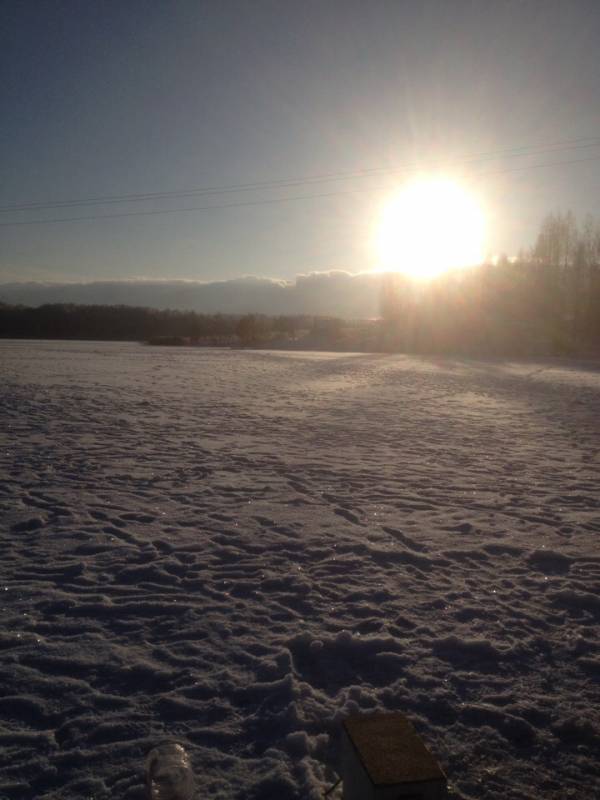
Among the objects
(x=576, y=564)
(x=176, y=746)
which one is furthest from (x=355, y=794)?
(x=576, y=564)

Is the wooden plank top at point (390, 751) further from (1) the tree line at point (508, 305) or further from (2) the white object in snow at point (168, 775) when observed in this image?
(1) the tree line at point (508, 305)

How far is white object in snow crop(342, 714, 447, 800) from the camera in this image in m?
2.09

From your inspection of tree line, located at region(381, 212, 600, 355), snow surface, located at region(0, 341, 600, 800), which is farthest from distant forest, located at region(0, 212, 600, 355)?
snow surface, located at region(0, 341, 600, 800)

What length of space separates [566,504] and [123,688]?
564cm

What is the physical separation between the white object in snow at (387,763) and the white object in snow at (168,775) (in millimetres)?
704

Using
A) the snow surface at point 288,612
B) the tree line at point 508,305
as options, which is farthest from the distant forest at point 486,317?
the snow surface at point 288,612

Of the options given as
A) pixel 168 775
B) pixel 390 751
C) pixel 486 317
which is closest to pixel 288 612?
pixel 168 775

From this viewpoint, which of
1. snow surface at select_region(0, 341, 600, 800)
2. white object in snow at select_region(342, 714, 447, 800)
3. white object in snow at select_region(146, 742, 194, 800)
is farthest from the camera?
snow surface at select_region(0, 341, 600, 800)

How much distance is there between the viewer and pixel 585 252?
67062 millimetres

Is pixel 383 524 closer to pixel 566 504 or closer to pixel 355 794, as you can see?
pixel 566 504

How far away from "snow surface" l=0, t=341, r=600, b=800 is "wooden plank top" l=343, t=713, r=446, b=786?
19.0 inches

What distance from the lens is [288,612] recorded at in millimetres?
4258

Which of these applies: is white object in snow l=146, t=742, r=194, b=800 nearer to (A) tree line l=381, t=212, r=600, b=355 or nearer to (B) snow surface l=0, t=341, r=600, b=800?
(B) snow surface l=0, t=341, r=600, b=800

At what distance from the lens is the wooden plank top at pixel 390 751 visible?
2.11 metres
